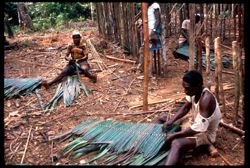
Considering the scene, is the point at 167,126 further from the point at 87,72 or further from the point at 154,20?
the point at 154,20

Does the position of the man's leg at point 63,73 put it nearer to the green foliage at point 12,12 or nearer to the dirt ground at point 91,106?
the dirt ground at point 91,106

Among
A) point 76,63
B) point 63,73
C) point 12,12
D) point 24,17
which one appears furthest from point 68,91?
point 12,12

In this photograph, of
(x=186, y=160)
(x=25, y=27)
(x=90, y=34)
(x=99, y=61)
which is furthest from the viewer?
(x=25, y=27)

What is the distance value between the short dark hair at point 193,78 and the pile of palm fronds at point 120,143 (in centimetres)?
60

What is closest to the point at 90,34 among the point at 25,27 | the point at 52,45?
the point at 52,45

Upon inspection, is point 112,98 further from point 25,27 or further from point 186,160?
point 25,27

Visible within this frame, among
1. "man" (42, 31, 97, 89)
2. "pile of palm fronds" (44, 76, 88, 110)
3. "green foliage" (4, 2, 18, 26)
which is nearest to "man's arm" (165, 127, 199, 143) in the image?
"pile of palm fronds" (44, 76, 88, 110)

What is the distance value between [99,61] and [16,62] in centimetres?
190

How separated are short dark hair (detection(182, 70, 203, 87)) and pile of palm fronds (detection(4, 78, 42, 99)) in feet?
10.2

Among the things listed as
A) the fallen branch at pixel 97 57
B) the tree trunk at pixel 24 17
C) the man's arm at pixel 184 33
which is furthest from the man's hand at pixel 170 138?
the tree trunk at pixel 24 17

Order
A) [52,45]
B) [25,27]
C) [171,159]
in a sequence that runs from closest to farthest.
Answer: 1. [171,159]
2. [52,45]
3. [25,27]

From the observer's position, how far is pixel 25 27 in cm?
1134

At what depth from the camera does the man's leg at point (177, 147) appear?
3111mm
